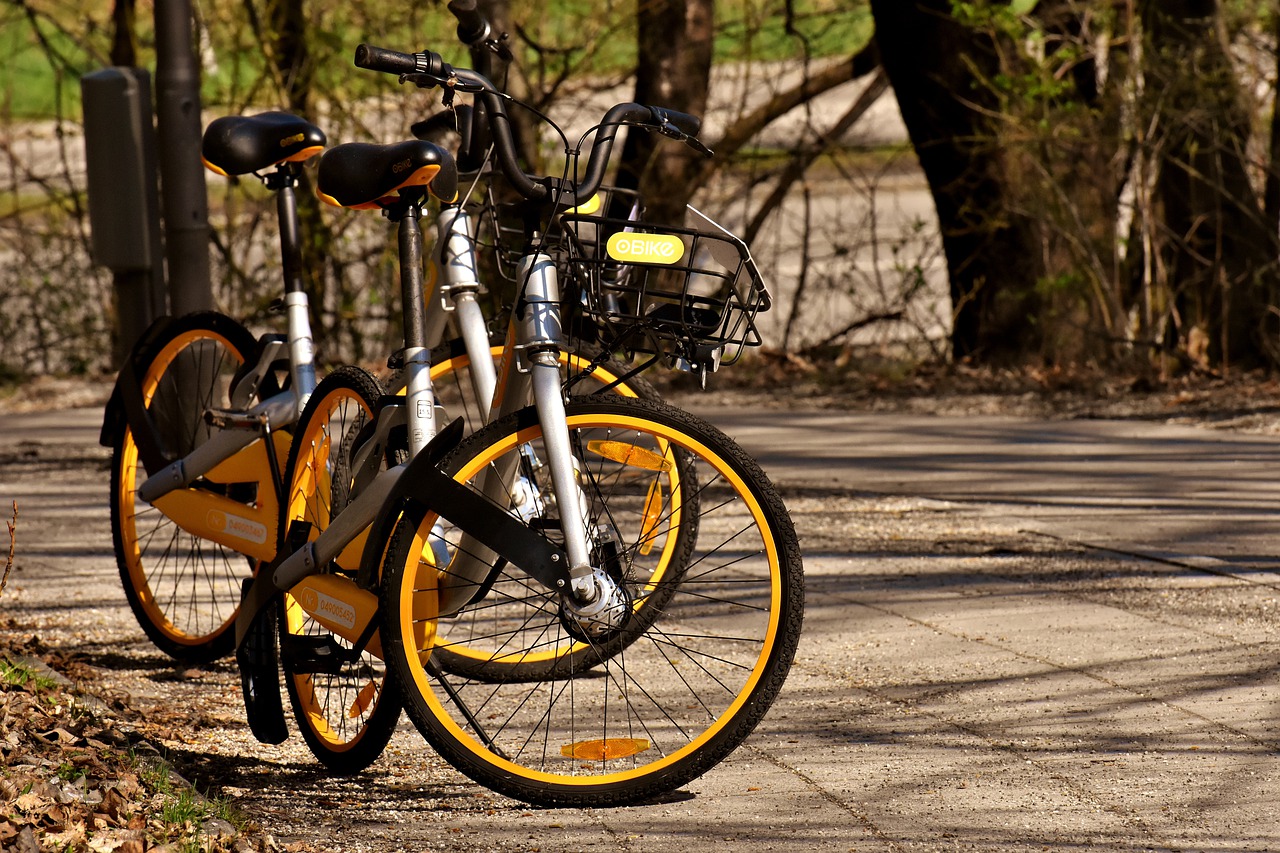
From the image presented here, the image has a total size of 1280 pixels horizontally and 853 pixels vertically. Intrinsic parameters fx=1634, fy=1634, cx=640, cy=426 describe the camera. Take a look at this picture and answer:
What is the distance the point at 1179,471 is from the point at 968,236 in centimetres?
330

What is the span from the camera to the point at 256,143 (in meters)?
4.29

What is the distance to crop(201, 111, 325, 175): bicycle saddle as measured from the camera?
4.26 m

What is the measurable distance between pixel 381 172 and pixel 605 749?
1356mm

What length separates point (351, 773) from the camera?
3.67m

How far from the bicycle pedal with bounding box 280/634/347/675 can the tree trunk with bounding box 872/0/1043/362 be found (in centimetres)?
601

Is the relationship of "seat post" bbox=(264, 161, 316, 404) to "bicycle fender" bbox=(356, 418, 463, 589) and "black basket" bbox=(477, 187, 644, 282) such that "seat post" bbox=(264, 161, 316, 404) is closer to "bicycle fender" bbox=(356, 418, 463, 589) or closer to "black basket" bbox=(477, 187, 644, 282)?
"black basket" bbox=(477, 187, 644, 282)

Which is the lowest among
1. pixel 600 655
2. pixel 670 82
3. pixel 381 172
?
pixel 600 655

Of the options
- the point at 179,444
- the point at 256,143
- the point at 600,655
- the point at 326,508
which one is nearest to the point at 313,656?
the point at 326,508

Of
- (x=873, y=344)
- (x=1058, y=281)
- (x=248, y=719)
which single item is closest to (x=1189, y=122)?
(x=1058, y=281)

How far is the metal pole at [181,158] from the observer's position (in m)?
6.07

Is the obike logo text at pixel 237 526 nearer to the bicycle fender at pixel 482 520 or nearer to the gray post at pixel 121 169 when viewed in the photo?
the bicycle fender at pixel 482 520

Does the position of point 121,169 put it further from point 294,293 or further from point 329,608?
point 329,608

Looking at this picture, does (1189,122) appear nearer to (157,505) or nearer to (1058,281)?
(1058,281)

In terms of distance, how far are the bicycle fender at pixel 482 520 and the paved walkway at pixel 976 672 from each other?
1.73 ft
